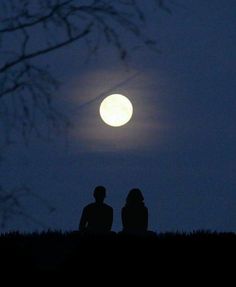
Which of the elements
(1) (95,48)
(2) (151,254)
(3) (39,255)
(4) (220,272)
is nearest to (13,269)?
(3) (39,255)

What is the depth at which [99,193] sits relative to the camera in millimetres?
11938

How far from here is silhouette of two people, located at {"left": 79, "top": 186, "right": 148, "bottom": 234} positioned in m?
11.9

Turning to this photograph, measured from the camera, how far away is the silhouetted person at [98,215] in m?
11.9

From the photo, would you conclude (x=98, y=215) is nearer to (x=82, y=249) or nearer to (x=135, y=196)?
(x=135, y=196)

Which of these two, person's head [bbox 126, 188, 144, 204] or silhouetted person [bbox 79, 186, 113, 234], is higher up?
person's head [bbox 126, 188, 144, 204]

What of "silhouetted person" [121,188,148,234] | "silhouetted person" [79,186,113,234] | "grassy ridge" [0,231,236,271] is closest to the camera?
"grassy ridge" [0,231,236,271]

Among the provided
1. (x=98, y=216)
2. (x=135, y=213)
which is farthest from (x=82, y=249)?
(x=135, y=213)

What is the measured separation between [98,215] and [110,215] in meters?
0.19

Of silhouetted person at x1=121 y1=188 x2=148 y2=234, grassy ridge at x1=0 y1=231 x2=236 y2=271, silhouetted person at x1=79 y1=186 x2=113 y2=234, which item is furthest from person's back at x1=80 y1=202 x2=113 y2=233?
grassy ridge at x1=0 y1=231 x2=236 y2=271

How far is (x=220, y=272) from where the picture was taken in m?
9.52

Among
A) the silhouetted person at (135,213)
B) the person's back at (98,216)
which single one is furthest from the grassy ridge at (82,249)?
the silhouetted person at (135,213)

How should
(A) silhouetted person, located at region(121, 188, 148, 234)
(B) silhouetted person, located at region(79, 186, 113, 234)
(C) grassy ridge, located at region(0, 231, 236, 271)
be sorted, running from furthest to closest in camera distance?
(A) silhouetted person, located at region(121, 188, 148, 234) < (B) silhouetted person, located at region(79, 186, 113, 234) < (C) grassy ridge, located at region(0, 231, 236, 271)

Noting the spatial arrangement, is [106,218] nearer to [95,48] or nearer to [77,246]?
[77,246]

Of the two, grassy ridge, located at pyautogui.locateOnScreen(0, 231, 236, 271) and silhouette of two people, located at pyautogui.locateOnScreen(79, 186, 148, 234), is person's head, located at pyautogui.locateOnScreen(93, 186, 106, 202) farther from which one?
grassy ridge, located at pyautogui.locateOnScreen(0, 231, 236, 271)
